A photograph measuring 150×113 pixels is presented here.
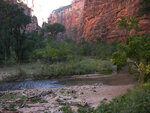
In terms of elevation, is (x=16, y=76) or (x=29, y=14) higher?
(x=29, y=14)

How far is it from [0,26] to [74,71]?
17.0 meters

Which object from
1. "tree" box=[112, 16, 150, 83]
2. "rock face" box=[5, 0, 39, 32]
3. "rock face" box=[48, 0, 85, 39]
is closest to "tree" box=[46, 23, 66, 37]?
"rock face" box=[5, 0, 39, 32]

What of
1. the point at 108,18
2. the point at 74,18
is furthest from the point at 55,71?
the point at 74,18

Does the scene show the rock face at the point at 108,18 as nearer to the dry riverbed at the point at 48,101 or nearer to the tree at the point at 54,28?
the tree at the point at 54,28

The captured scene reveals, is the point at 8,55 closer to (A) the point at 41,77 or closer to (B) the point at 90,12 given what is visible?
(A) the point at 41,77

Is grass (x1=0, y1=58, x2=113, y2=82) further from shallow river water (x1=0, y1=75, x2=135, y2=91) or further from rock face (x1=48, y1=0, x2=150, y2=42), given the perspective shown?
rock face (x1=48, y1=0, x2=150, y2=42)

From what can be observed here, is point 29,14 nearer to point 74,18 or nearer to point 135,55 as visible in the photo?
point 74,18

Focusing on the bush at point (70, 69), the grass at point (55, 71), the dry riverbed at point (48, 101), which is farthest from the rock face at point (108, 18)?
the dry riverbed at point (48, 101)

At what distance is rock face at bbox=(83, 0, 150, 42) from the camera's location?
4481 cm

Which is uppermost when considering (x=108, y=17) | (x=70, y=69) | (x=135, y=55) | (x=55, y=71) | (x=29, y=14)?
(x=29, y=14)

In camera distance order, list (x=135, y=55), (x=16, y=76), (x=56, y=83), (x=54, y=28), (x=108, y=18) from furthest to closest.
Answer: (x=54, y=28) < (x=108, y=18) < (x=16, y=76) < (x=56, y=83) < (x=135, y=55)

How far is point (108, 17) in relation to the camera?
53.7 meters

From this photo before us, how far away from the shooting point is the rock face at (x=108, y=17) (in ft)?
147

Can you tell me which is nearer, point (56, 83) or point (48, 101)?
point (48, 101)
